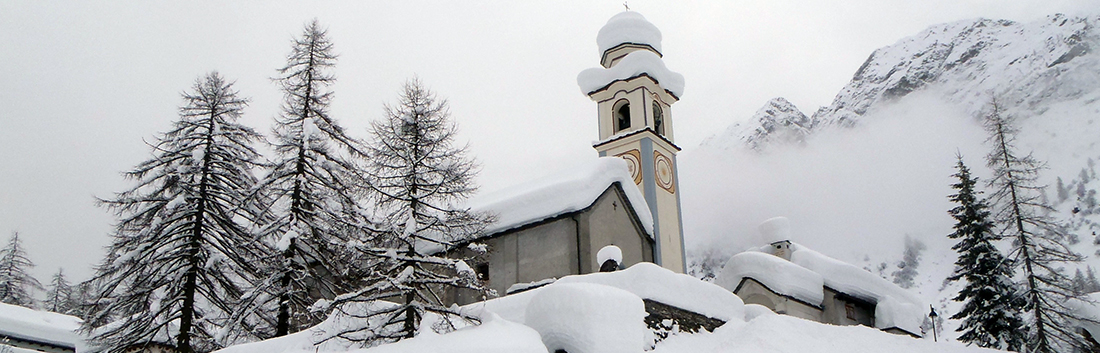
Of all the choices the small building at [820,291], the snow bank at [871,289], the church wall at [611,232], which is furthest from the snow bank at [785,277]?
the church wall at [611,232]

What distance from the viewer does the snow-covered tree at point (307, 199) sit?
17.3 m

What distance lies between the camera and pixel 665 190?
36.3m

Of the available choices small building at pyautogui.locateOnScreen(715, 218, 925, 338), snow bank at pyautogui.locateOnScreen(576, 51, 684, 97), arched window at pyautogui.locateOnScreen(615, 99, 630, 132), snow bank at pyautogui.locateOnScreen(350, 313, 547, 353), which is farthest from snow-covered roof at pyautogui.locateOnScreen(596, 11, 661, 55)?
snow bank at pyautogui.locateOnScreen(350, 313, 547, 353)

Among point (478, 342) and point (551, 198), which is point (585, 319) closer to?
point (478, 342)

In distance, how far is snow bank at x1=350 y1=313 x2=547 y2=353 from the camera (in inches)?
371

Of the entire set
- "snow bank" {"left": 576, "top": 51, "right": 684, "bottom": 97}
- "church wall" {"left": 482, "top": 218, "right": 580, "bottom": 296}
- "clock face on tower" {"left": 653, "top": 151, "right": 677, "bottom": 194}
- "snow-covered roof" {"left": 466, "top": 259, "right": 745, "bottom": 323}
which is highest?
"snow bank" {"left": 576, "top": 51, "right": 684, "bottom": 97}

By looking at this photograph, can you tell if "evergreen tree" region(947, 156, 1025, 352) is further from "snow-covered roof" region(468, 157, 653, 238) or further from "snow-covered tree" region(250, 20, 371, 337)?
"snow-covered tree" region(250, 20, 371, 337)

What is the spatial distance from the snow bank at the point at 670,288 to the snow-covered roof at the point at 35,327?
2369cm

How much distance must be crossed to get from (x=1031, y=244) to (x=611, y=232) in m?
12.3

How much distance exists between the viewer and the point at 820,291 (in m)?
27.0

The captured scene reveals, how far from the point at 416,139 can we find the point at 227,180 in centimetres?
707

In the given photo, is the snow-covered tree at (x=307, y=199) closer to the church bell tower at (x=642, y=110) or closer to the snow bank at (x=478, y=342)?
the snow bank at (x=478, y=342)

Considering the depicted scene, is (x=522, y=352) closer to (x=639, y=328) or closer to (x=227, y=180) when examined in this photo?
(x=639, y=328)

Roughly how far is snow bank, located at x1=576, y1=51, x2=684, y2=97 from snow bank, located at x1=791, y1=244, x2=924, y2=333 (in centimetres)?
1225
